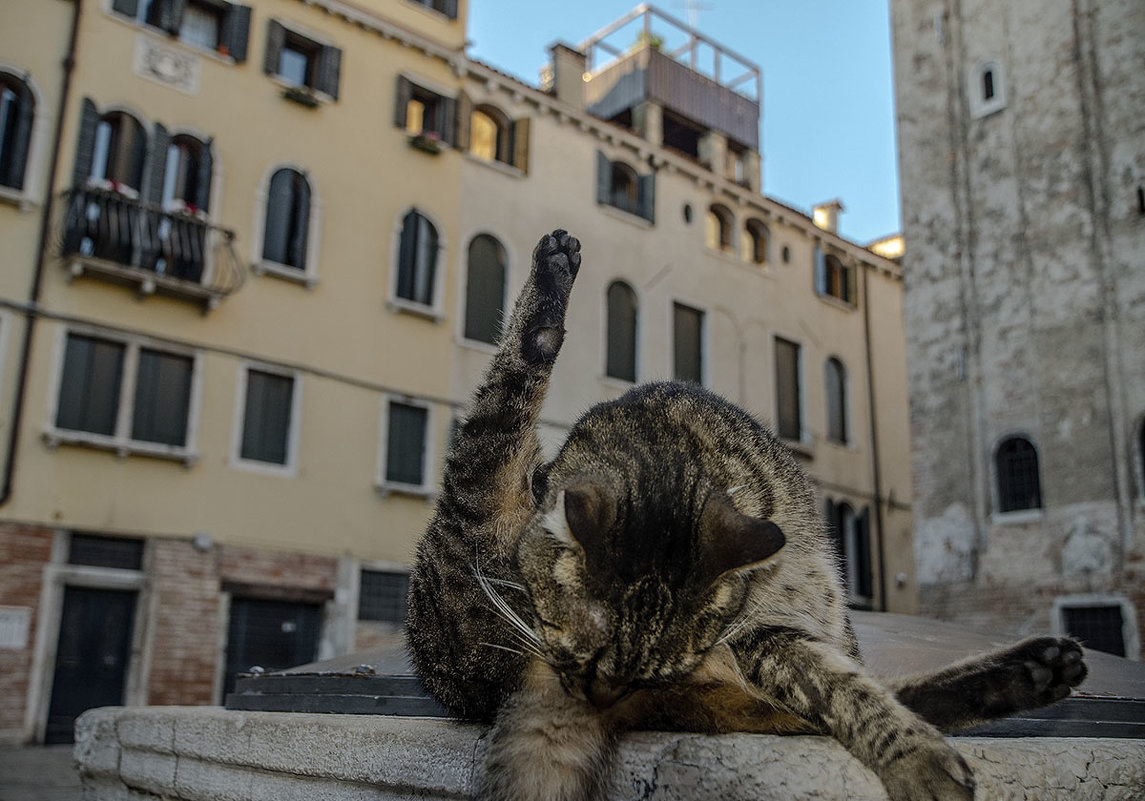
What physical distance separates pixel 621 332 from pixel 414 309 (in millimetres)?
4536

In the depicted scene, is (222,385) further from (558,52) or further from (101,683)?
(558,52)

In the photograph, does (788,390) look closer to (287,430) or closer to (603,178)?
(603,178)

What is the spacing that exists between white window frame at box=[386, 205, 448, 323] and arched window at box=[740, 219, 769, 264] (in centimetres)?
761

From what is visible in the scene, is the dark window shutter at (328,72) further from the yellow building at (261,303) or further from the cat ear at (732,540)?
the cat ear at (732,540)

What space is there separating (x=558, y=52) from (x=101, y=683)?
13.3 meters

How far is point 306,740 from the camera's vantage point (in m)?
2.99

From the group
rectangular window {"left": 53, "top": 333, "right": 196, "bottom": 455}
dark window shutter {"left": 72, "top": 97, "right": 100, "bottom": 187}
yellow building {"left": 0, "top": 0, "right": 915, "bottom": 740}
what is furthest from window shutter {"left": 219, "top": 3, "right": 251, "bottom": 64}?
rectangular window {"left": 53, "top": 333, "right": 196, "bottom": 455}

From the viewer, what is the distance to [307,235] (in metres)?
15.9

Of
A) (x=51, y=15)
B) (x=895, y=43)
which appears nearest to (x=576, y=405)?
(x=895, y=43)

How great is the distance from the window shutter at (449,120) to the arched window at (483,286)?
5.50 ft

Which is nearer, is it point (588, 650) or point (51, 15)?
point (588, 650)

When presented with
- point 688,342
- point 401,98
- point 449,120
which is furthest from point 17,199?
point 688,342

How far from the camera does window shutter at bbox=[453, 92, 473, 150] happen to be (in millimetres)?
17781

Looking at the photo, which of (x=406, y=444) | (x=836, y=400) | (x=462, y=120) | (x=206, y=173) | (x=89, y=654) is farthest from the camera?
(x=836, y=400)
